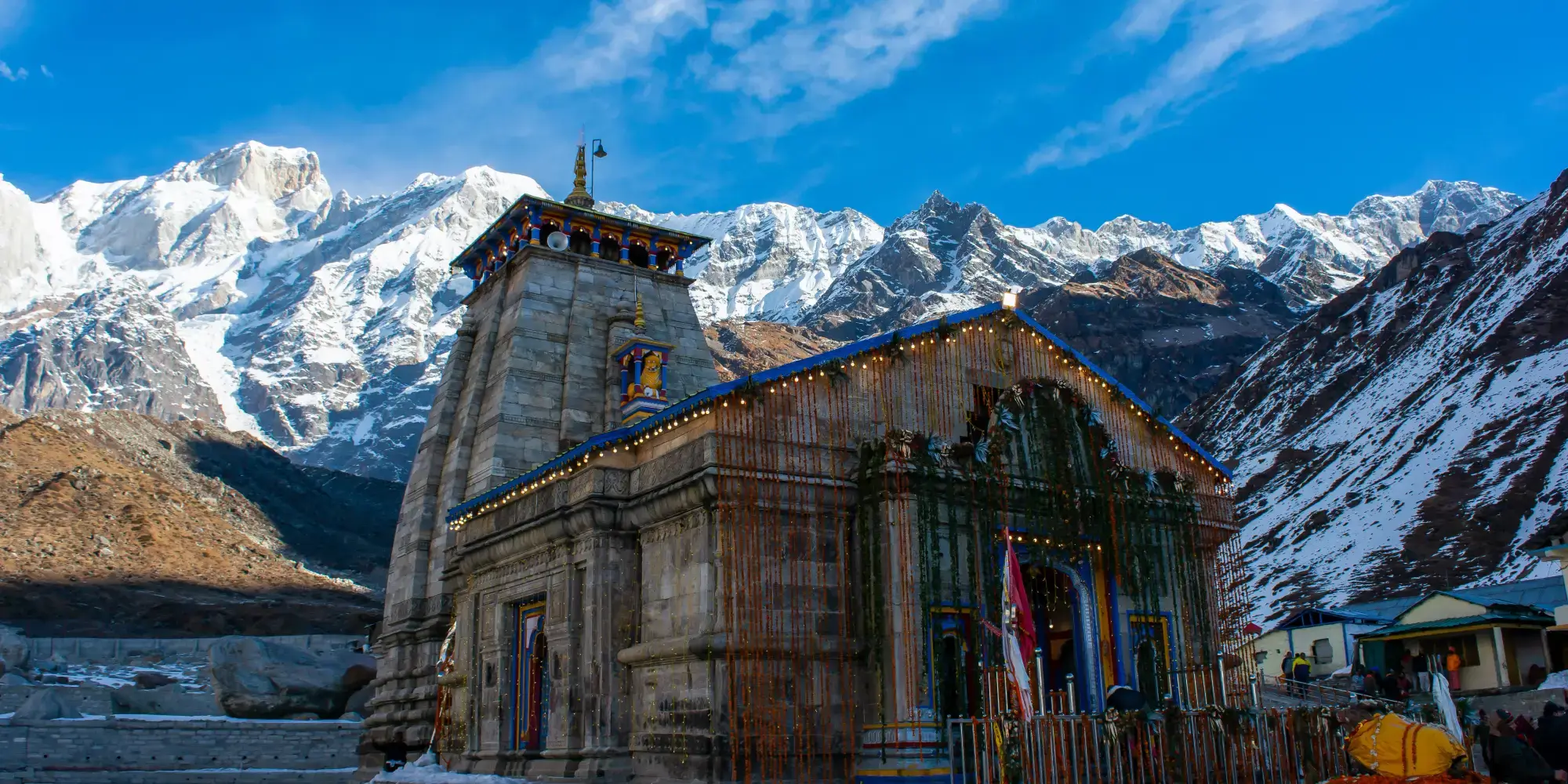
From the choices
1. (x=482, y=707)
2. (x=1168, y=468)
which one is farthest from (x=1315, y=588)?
(x=482, y=707)

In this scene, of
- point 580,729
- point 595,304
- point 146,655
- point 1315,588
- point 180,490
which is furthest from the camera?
point 180,490

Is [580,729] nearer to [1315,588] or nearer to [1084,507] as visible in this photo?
[1084,507]

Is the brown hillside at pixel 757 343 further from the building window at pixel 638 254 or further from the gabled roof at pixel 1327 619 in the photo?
the building window at pixel 638 254

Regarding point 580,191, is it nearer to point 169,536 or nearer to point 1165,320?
point 169,536

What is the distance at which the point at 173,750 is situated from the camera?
122 feet

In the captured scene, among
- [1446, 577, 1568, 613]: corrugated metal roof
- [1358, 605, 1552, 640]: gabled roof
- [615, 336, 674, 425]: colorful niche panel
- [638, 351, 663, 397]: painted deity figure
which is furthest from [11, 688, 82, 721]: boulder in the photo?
[1446, 577, 1568, 613]: corrugated metal roof

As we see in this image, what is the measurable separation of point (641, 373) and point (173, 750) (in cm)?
2171

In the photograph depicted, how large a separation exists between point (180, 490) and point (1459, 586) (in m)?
87.2

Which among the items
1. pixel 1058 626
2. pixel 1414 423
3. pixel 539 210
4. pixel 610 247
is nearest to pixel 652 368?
pixel 610 247

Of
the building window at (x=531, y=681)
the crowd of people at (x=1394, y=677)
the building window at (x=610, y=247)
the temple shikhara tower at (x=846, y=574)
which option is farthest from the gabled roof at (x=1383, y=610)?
the building window at (x=531, y=681)

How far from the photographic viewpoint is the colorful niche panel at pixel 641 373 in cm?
2520

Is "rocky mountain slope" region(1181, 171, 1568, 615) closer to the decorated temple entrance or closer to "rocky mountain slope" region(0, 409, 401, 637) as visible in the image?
the decorated temple entrance

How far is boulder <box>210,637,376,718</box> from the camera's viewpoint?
40.3m

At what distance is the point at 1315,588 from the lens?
66.5 meters
